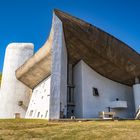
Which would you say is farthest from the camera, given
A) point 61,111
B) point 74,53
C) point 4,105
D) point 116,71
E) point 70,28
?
point 4,105

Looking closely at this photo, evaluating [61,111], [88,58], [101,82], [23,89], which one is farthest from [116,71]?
[23,89]

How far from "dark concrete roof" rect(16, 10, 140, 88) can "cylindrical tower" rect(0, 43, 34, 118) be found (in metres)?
5.31

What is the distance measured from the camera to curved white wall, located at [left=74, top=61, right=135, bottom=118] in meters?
20.0

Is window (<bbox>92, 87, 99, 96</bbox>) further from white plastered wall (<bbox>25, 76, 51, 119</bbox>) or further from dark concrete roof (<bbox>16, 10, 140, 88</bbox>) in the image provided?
white plastered wall (<bbox>25, 76, 51, 119</bbox>)

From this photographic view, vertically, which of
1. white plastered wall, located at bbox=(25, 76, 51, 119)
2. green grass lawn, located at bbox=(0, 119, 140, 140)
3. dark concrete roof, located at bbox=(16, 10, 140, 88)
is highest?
dark concrete roof, located at bbox=(16, 10, 140, 88)

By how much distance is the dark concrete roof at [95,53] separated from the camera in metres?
17.7

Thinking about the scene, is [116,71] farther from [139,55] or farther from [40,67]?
[40,67]

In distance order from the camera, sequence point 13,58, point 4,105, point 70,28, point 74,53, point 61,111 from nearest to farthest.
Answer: point 61,111 → point 70,28 → point 74,53 → point 4,105 → point 13,58

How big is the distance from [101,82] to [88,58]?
158 inches

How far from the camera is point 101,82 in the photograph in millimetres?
22672

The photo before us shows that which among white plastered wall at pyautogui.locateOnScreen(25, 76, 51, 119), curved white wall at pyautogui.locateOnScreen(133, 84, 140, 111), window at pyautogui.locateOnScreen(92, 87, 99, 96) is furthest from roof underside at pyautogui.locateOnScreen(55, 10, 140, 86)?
white plastered wall at pyautogui.locateOnScreen(25, 76, 51, 119)

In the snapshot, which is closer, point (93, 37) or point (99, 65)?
point (93, 37)

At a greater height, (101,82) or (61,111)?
(101,82)

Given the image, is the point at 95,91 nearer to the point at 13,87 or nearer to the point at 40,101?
the point at 40,101
